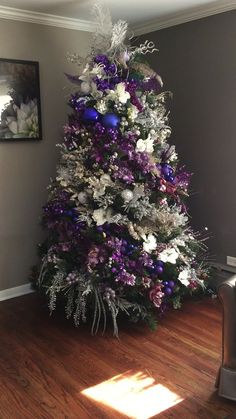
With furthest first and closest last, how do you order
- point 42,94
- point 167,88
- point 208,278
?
point 167,88 < point 42,94 < point 208,278

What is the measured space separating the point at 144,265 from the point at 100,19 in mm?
1757

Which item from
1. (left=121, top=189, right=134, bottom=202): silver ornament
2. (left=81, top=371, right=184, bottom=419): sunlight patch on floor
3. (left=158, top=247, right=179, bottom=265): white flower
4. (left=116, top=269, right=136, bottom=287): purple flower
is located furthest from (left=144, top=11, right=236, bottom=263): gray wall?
(left=81, top=371, right=184, bottom=419): sunlight patch on floor

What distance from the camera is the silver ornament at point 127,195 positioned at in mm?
2799

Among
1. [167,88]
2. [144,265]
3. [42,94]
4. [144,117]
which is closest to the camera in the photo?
[144,265]

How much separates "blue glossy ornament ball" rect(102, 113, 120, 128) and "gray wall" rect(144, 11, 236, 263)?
41.0 inches

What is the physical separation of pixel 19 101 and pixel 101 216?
1278mm

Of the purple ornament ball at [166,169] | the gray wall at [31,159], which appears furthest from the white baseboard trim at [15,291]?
the purple ornament ball at [166,169]

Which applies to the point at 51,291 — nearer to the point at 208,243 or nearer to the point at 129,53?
the point at 208,243

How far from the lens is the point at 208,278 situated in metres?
3.35

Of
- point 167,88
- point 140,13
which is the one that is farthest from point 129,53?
point 167,88

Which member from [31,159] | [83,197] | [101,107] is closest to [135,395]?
[83,197]

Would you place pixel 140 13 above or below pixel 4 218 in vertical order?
above

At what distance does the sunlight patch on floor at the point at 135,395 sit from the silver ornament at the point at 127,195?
1097mm

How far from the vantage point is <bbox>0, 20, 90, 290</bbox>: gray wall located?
343 cm
